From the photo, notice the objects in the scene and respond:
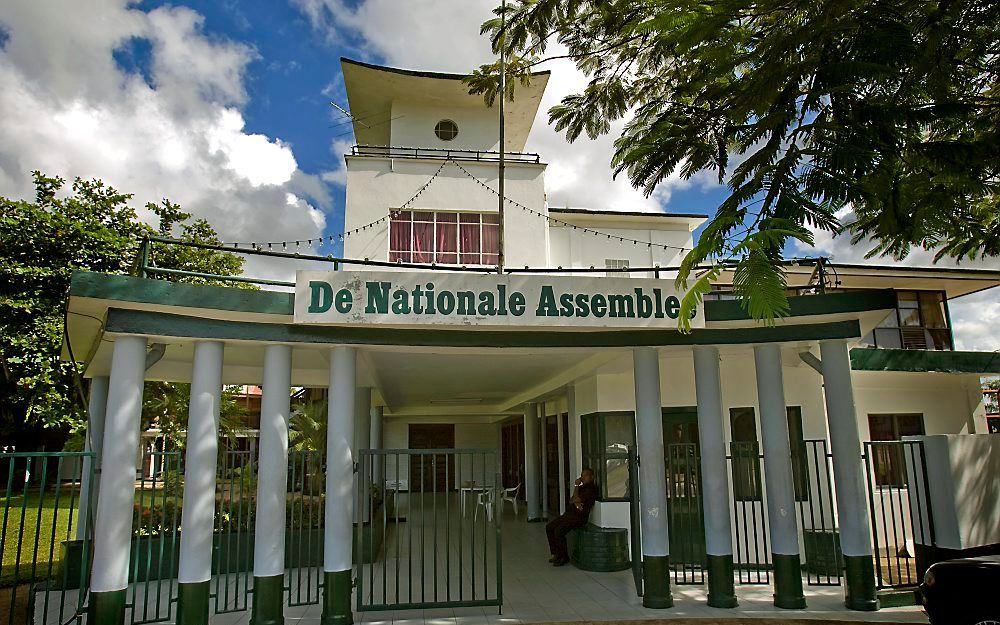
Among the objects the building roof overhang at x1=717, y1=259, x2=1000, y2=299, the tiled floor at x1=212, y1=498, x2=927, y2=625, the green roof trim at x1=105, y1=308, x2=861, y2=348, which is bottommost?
the tiled floor at x1=212, y1=498, x2=927, y2=625

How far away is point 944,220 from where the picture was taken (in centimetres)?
585

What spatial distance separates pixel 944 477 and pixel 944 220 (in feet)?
13.2

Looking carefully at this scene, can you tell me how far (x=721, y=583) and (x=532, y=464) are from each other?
8698mm

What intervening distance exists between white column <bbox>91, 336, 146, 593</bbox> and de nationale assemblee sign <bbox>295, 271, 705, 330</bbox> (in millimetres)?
1760

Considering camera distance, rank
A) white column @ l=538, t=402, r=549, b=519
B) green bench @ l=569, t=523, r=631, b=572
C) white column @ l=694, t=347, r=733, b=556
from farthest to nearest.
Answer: white column @ l=538, t=402, r=549, b=519 < green bench @ l=569, t=523, r=631, b=572 < white column @ l=694, t=347, r=733, b=556

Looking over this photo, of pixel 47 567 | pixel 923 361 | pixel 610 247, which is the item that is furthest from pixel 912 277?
pixel 47 567

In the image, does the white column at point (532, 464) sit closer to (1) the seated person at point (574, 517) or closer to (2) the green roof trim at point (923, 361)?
(1) the seated person at point (574, 517)

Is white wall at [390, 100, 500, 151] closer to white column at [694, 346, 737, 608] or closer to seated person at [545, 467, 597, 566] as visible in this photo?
seated person at [545, 467, 597, 566]

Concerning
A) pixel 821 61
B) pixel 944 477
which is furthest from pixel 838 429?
pixel 821 61

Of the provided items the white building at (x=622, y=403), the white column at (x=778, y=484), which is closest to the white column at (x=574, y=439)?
the white building at (x=622, y=403)

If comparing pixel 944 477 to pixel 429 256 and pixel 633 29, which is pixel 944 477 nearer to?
pixel 633 29

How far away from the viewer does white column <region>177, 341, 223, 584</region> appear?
Answer: 683 cm

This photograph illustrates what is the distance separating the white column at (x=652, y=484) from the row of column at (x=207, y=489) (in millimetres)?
3402

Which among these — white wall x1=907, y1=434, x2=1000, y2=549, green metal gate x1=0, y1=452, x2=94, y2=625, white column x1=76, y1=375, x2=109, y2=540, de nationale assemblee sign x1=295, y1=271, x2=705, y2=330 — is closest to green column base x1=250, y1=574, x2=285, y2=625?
green metal gate x1=0, y1=452, x2=94, y2=625
